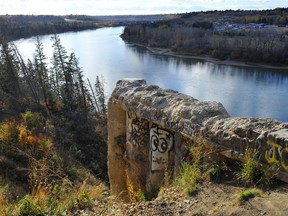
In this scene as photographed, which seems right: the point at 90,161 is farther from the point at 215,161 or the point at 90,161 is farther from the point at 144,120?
the point at 215,161

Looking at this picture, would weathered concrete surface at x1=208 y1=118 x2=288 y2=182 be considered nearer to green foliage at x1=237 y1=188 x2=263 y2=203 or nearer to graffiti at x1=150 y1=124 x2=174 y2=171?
green foliage at x1=237 y1=188 x2=263 y2=203

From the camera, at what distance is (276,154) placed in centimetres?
Result: 501

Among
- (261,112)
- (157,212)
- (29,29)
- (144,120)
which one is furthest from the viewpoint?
(29,29)

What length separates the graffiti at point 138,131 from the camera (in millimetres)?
8109

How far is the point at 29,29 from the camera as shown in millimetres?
111125

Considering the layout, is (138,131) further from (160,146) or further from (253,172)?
(253,172)

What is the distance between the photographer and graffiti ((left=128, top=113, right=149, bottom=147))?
811cm

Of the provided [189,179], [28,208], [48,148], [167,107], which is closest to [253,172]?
[189,179]

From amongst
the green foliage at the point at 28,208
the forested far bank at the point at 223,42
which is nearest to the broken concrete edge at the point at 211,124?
the green foliage at the point at 28,208

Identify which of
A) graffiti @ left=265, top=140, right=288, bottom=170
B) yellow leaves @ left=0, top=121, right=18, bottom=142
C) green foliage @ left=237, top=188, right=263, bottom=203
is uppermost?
graffiti @ left=265, top=140, right=288, bottom=170

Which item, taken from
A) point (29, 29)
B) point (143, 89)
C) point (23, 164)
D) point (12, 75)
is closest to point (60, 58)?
point (12, 75)

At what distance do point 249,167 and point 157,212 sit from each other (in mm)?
1527

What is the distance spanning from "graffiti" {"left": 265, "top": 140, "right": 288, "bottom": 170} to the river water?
2656 cm

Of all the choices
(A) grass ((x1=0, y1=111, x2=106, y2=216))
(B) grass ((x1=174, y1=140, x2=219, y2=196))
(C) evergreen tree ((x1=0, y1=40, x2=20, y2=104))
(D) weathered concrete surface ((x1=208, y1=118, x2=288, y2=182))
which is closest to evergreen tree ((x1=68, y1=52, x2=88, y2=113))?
(C) evergreen tree ((x1=0, y1=40, x2=20, y2=104))
